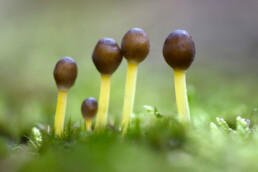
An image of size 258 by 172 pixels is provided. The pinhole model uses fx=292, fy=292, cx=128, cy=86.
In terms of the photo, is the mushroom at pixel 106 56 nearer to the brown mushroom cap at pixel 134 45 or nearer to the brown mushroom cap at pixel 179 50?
the brown mushroom cap at pixel 134 45

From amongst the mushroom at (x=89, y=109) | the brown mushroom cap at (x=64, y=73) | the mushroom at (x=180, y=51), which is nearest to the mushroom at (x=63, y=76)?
A: the brown mushroom cap at (x=64, y=73)

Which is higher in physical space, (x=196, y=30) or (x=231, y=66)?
(x=196, y=30)

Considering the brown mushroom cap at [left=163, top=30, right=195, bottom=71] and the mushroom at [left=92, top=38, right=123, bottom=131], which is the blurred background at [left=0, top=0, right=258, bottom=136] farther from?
the mushroom at [left=92, top=38, right=123, bottom=131]

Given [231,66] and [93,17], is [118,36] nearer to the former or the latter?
[93,17]

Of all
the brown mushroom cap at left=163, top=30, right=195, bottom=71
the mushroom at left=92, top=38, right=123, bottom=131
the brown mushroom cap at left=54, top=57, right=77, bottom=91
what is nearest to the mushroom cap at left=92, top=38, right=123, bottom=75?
the mushroom at left=92, top=38, right=123, bottom=131

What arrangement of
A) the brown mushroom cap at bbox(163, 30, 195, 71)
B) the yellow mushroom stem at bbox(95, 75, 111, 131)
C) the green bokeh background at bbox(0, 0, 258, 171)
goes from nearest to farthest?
the brown mushroom cap at bbox(163, 30, 195, 71)
the yellow mushroom stem at bbox(95, 75, 111, 131)
the green bokeh background at bbox(0, 0, 258, 171)

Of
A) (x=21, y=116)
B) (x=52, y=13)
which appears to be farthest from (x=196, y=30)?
(x=21, y=116)

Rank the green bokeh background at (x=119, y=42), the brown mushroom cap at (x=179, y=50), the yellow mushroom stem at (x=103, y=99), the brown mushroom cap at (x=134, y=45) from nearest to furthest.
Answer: the brown mushroom cap at (x=179, y=50) → the brown mushroom cap at (x=134, y=45) → the yellow mushroom stem at (x=103, y=99) → the green bokeh background at (x=119, y=42)
